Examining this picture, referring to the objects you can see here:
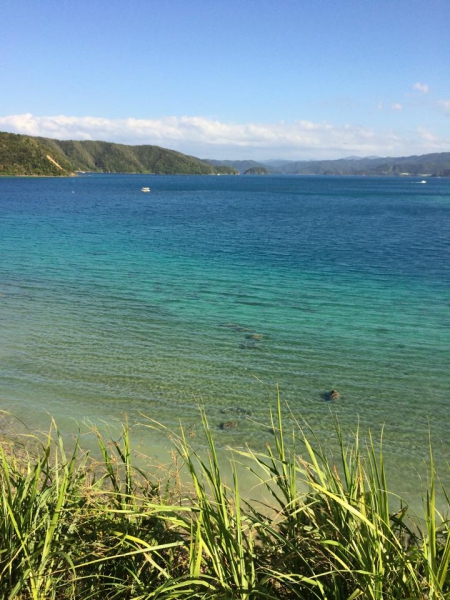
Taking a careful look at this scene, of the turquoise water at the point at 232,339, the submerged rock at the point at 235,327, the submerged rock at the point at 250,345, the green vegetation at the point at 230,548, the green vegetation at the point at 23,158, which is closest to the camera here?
the green vegetation at the point at 230,548

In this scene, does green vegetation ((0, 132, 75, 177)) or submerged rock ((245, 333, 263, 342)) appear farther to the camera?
green vegetation ((0, 132, 75, 177))

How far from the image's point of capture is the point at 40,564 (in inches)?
110

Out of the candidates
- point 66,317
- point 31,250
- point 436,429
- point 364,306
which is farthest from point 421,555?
point 31,250

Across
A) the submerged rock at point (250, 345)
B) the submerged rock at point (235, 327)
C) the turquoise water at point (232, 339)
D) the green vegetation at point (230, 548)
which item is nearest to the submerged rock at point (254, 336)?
the turquoise water at point (232, 339)

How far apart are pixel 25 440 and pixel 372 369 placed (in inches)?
256

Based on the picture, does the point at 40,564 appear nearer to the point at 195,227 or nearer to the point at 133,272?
the point at 133,272

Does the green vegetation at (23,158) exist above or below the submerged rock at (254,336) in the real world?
above

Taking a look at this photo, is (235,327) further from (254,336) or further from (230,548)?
(230,548)

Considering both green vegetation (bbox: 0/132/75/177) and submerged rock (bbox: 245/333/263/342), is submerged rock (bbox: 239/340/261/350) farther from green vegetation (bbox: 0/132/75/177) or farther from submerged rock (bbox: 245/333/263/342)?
green vegetation (bbox: 0/132/75/177)

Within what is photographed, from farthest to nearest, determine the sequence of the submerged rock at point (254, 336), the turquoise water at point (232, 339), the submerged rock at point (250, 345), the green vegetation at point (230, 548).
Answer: the submerged rock at point (254, 336) → the submerged rock at point (250, 345) → the turquoise water at point (232, 339) → the green vegetation at point (230, 548)

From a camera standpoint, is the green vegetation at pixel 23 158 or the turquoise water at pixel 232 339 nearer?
the turquoise water at pixel 232 339

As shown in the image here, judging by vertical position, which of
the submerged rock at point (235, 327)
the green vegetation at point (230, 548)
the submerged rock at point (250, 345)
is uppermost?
the green vegetation at point (230, 548)

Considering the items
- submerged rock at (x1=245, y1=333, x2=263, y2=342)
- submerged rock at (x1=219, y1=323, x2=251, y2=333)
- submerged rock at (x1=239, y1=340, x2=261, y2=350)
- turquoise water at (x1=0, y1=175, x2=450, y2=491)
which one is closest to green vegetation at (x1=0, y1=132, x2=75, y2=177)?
turquoise water at (x1=0, y1=175, x2=450, y2=491)

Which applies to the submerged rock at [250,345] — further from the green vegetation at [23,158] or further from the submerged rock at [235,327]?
the green vegetation at [23,158]
